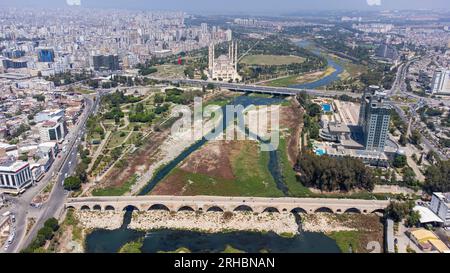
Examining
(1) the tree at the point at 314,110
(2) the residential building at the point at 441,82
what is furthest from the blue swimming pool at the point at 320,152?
(2) the residential building at the point at 441,82

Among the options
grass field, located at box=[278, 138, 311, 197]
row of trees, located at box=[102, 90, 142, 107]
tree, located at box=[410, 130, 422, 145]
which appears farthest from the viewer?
row of trees, located at box=[102, 90, 142, 107]

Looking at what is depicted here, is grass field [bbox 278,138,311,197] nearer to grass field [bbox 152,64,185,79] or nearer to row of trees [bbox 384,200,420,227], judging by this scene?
row of trees [bbox 384,200,420,227]

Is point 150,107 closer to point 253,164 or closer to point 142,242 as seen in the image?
point 253,164

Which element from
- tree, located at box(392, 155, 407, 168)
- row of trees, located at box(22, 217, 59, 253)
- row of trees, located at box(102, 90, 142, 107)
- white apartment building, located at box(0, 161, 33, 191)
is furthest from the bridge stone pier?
row of trees, located at box(102, 90, 142, 107)

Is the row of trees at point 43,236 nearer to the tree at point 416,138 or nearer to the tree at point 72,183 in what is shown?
the tree at point 72,183

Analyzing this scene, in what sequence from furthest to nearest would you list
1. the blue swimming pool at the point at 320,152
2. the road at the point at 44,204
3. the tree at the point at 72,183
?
the blue swimming pool at the point at 320,152 → the tree at the point at 72,183 → the road at the point at 44,204

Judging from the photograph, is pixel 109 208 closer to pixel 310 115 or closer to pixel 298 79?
pixel 310 115
